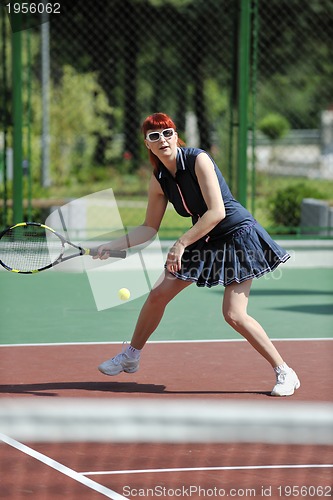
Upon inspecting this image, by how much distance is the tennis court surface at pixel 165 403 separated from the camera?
15.1ft

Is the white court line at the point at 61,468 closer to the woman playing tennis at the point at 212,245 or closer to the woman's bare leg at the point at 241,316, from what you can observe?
the woman playing tennis at the point at 212,245

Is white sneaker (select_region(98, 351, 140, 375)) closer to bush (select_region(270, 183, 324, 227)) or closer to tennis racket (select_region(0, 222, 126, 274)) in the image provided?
tennis racket (select_region(0, 222, 126, 274))

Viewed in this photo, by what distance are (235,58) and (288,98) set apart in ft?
72.1

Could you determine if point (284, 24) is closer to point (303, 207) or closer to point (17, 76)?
point (303, 207)

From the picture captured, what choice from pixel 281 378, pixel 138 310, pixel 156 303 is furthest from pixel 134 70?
pixel 281 378

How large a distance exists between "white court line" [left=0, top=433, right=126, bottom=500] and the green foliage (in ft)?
86.2

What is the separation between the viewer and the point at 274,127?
114 ft

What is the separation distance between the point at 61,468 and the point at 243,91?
8414 mm

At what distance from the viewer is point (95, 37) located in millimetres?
23969

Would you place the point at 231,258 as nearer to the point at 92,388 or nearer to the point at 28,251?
the point at 92,388

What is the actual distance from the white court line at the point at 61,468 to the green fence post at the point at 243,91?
7466mm

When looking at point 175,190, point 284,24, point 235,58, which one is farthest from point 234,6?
point 284,24

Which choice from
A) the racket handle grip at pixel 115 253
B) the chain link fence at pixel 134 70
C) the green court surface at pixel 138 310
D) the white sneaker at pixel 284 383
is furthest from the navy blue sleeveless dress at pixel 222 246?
the chain link fence at pixel 134 70

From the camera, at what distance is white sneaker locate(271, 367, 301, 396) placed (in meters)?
6.27
